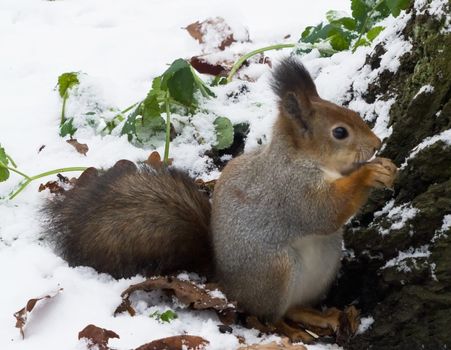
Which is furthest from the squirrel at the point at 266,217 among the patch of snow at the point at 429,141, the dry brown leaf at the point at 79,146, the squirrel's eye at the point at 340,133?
the dry brown leaf at the point at 79,146

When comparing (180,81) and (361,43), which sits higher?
(361,43)

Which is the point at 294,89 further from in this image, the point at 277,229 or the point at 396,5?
the point at 396,5

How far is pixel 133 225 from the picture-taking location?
222 centimetres

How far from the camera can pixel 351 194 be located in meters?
2.07

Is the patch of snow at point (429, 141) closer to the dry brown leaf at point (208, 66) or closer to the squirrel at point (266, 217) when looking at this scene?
the squirrel at point (266, 217)

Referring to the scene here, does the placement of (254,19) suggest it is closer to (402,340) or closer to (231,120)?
(231,120)

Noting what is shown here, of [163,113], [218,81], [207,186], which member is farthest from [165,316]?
[218,81]

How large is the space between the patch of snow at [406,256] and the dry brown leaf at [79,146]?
127 cm

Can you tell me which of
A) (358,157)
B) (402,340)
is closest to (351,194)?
(358,157)

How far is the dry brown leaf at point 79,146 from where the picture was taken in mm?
2977

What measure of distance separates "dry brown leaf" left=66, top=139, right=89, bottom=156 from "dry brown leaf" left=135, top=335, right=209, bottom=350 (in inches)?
49.2

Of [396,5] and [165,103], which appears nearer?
[396,5]

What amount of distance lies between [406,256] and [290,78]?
0.54 meters

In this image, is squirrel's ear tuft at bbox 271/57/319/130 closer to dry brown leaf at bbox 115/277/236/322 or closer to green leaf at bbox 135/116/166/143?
dry brown leaf at bbox 115/277/236/322
